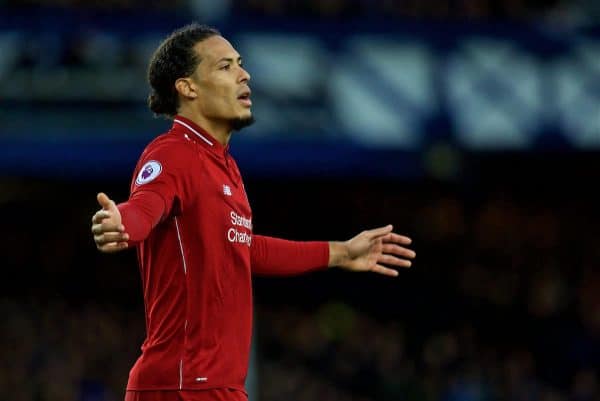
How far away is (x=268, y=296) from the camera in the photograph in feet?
58.7

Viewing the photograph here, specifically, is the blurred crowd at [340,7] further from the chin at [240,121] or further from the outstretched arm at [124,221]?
the outstretched arm at [124,221]

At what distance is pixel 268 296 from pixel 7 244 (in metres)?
3.70

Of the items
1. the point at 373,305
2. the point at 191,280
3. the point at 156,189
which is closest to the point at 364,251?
the point at 191,280

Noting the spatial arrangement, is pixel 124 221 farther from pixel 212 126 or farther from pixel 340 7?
pixel 340 7

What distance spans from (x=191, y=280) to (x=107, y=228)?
70cm

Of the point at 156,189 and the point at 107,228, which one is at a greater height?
the point at 156,189

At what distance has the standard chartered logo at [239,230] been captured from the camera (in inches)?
230

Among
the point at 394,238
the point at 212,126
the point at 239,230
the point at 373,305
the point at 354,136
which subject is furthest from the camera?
the point at 373,305

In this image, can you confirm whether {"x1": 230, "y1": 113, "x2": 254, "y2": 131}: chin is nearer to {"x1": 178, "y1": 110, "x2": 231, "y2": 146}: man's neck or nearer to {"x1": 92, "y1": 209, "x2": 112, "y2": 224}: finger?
{"x1": 178, "y1": 110, "x2": 231, "y2": 146}: man's neck

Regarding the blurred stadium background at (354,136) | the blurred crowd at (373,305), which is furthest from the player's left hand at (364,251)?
the blurred crowd at (373,305)

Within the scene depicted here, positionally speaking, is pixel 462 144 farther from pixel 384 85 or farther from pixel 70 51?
pixel 70 51

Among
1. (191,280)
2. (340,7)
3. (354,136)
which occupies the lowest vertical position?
(191,280)

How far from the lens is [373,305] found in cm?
1728

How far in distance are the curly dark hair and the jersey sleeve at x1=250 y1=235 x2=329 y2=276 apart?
0.67 m
